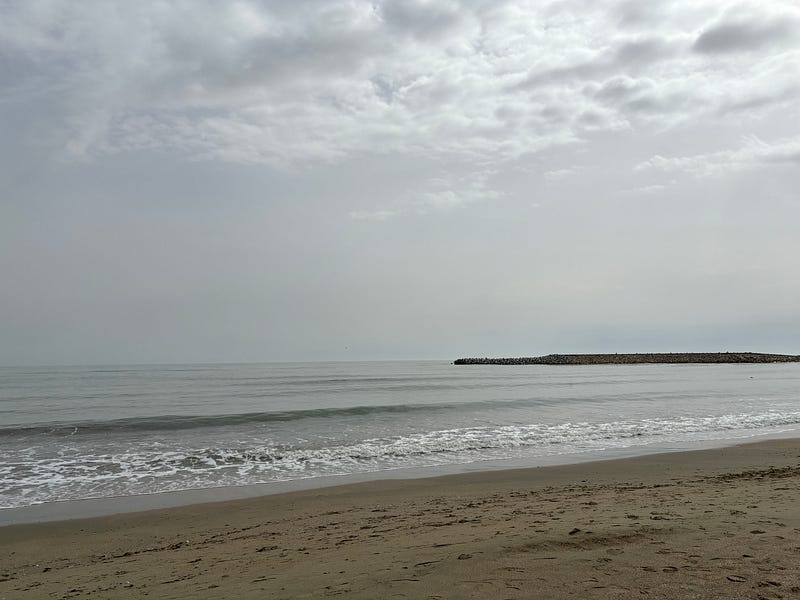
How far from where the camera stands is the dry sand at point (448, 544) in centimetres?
449

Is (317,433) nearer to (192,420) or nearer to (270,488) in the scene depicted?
(192,420)

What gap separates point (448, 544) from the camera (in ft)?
19.2

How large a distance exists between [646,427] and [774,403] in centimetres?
1363

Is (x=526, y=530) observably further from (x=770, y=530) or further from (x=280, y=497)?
(x=280, y=497)

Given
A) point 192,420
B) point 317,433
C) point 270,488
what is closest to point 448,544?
point 270,488

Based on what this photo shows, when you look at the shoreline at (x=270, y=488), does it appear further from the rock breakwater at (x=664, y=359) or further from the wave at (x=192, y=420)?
the rock breakwater at (x=664, y=359)

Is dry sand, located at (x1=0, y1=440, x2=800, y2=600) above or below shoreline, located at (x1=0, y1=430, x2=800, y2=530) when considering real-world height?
above

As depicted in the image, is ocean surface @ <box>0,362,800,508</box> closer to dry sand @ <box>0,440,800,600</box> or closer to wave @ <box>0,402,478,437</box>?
wave @ <box>0,402,478,437</box>

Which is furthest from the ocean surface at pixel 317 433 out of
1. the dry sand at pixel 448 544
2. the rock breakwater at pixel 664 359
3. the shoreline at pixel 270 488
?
the rock breakwater at pixel 664 359

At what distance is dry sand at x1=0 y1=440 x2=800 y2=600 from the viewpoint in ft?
14.7

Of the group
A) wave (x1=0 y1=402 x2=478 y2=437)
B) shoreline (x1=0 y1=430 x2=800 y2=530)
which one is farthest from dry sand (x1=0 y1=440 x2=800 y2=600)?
wave (x1=0 y1=402 x2=478 y2=437)

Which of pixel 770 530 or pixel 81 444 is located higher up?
pixel 770 530

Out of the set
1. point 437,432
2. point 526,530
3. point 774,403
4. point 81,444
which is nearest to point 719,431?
point 437,432

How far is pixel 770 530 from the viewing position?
19.2 feet
